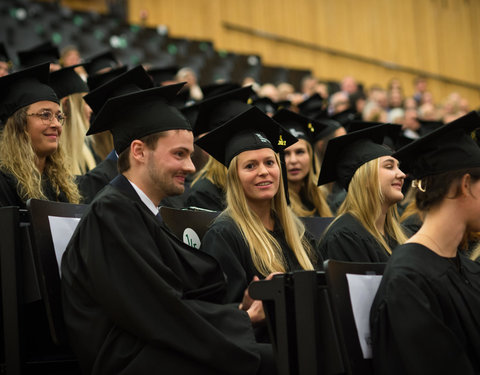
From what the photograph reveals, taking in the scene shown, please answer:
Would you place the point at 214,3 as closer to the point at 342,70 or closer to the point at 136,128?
the point at 342,70

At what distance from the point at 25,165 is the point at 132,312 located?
55.0 inches

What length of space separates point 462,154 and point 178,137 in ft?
3.93

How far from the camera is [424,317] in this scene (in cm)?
245

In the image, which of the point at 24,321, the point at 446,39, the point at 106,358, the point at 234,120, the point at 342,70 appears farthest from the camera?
the point at 446,39

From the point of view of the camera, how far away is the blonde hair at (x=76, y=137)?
14.7 ft

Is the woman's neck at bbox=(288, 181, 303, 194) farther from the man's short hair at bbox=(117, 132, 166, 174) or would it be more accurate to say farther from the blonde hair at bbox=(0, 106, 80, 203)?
the man's short hair at bbox=(117, 132, 166, 174)

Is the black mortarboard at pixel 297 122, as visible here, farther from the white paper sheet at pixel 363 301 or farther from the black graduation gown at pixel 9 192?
the white paper sheet at pixel 363 301

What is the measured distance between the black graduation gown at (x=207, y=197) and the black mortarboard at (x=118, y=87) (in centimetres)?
75

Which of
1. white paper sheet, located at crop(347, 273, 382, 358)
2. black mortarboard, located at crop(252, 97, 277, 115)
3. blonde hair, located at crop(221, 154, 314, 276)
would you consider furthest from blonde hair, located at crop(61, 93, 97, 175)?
white paper sheet, located at crop(347, 273, 382, 358)

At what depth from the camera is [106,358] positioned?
258 cm

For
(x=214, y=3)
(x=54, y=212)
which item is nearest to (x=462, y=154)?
(x=54, y=212)

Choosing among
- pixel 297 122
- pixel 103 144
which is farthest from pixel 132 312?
pixel 297 122

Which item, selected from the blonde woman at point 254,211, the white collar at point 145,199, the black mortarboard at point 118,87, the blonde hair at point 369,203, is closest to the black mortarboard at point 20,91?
the black mortarboard at point 118,87

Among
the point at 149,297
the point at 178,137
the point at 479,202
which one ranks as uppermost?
the point at 178,137
